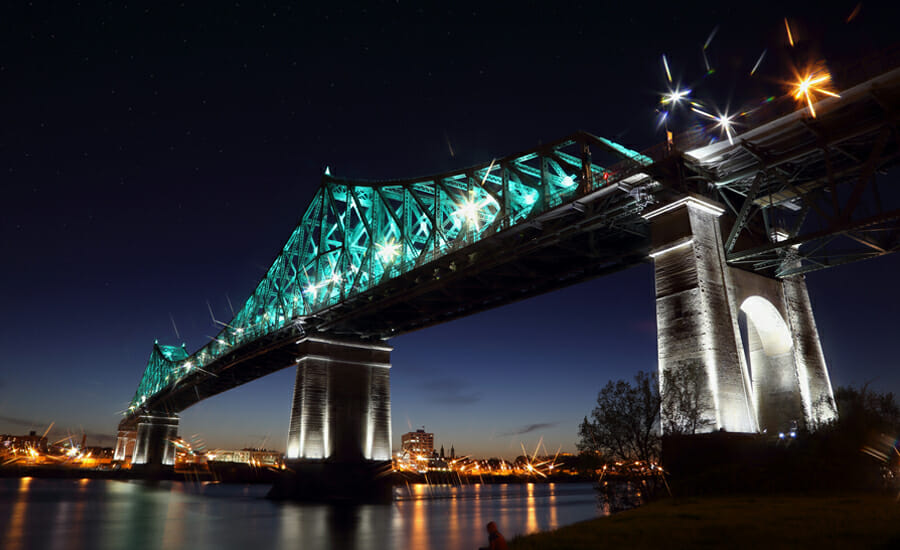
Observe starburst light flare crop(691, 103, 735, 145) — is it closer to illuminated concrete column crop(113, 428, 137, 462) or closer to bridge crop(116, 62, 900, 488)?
bridge crop(116, 62, 900, 488)

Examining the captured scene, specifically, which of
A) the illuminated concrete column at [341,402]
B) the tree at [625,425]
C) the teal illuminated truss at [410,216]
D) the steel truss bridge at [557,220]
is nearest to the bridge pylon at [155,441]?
the teal illuminated truss at [410,216]

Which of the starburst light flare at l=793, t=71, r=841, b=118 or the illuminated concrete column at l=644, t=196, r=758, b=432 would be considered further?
the illuminated concrete column at l=644, t=196, r=758, b=432

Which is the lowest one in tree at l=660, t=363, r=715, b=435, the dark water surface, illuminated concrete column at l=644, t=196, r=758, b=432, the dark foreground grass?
the dark water surface

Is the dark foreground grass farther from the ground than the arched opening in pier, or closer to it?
closer to it

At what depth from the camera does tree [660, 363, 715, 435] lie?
20.2m

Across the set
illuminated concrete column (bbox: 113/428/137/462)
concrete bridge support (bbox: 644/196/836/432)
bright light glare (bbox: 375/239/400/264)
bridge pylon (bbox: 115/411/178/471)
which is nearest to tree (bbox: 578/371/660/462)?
concrete bridge support (bbox: 644/196/836/432)

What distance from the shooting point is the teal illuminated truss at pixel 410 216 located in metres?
31.3

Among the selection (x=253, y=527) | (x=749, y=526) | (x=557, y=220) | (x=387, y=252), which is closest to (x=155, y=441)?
(x=387, y=252)

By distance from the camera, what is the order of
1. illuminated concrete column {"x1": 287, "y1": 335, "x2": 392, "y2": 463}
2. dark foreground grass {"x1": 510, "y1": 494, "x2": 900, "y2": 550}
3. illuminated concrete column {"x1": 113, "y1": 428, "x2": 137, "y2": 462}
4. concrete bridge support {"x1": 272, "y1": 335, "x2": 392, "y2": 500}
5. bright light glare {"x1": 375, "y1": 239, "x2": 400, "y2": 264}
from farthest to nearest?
illuminated concrete column {"x1": 113, "y1": 428, "x2": 137, "y2": 462}, bright light glare {"x1": 375, "y1": 239, "x2": 400, "y2": 264}, illuminated concrete column {"x1": 287, "y1": 335, "x2": 392, "y2": 463}, concrete bridge support {"x1": 272, "y1": 335, "x2": 392, "y2": 500}, dark foreground grass {"x1": 510, "y1": 494, "x2": 900, "y2": 550}

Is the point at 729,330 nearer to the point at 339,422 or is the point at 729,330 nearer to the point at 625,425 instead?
the point at 625,425

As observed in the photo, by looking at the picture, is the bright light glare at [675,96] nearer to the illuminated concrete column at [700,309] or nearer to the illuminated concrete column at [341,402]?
the illuminated concrete column at [700,309]

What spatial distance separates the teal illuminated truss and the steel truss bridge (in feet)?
0.43

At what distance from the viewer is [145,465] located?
366 feet

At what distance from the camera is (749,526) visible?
12805mm
